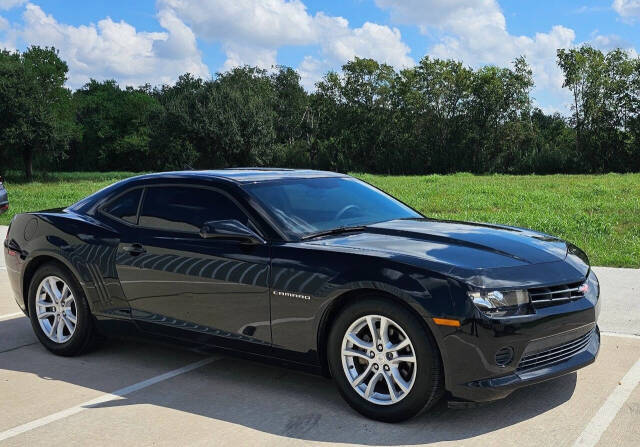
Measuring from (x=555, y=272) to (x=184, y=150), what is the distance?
63384 millimetres

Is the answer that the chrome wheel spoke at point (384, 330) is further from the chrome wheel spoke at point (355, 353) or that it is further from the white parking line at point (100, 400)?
the white parking line at point (100, 400)

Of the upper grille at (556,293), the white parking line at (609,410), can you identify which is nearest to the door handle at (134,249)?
the upper grille at (556,293)

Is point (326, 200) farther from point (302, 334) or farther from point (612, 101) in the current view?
point (612, 101)

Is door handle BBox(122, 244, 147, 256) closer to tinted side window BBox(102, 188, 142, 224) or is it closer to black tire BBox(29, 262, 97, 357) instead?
tinted side window BBox(102, 188, 142, 224)

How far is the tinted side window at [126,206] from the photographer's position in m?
5.44

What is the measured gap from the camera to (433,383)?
152 inches

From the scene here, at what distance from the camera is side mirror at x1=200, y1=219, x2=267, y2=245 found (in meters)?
4.54

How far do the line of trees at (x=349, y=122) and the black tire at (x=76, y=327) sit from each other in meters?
48.2

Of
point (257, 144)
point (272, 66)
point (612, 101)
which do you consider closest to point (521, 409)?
point (257, 144)

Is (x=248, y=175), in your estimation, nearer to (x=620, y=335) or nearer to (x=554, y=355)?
→ (x=554, y=355)

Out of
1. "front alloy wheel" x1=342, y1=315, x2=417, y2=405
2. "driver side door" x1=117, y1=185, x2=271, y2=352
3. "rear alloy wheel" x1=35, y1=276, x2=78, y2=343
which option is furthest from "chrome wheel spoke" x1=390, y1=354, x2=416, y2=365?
"rear alloy wheel" x1=35, y1=276, x2=78, y2=343

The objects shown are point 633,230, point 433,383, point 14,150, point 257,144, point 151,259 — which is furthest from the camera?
→ point 257,144

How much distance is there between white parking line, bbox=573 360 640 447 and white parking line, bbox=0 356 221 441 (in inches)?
110

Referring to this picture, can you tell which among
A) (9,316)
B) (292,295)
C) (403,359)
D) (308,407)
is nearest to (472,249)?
(403,359)
